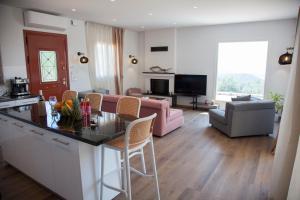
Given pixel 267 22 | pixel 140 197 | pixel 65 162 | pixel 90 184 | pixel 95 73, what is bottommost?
pixel 140 197

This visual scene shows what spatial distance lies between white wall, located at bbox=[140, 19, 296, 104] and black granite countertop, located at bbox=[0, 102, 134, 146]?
215 inches

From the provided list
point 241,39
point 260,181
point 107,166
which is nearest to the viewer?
point 107,166

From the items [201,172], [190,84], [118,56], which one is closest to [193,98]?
[190,84]

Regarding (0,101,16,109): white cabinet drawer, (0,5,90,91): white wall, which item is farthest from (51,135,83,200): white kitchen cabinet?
(0,5,90,91): white wall

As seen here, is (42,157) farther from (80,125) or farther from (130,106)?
(130,106)

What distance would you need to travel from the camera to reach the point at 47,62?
5.42 m

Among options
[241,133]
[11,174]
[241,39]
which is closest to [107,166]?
[11,174]

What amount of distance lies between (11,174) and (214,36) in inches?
265

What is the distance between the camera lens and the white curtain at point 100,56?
6523 mm

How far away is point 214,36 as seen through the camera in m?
7.12

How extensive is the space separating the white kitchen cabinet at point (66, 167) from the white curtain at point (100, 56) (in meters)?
4.62

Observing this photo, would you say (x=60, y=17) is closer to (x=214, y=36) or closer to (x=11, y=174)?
(x=11, y=174)

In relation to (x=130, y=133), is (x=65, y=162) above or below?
below

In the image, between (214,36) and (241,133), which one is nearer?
(241,133)
